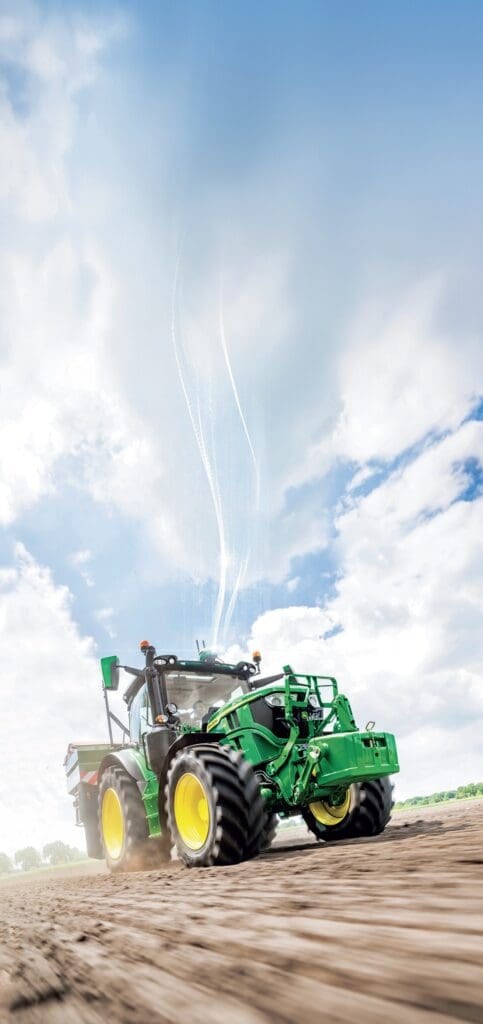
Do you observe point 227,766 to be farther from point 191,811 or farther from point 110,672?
point 110,672

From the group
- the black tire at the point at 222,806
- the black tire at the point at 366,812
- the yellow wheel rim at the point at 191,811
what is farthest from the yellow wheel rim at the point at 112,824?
the black tire at the point at 366,812

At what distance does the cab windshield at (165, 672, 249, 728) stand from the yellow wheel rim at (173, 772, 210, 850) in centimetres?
179

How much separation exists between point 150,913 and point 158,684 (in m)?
5.37

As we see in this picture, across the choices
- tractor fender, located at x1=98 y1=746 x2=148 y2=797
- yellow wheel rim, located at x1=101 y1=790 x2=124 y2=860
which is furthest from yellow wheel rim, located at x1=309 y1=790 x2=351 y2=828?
yellow wheel rim, located at x1=101 y1=790 x2=124 y2=860

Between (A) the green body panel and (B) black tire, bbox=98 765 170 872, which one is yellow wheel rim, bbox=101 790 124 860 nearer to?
(B) black tire, bbox=98 765 170 872

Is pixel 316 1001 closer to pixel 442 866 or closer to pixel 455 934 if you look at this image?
pixel 455 934

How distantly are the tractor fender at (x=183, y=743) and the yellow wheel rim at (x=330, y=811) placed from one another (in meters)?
1.60

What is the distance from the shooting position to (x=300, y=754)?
6.16 metres

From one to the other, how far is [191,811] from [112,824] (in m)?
3.12

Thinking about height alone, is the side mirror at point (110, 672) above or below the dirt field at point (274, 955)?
above

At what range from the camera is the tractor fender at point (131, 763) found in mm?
7901

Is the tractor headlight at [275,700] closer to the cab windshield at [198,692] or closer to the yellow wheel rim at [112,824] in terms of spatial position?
the cab windshield at [198,692]

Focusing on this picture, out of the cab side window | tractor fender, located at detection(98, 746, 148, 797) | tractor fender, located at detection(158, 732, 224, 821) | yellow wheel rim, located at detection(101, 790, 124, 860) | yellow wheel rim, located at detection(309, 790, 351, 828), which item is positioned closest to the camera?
tractor fender, located at detection(158, 732, 224, 821)

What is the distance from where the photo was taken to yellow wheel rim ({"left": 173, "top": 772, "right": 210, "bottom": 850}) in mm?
6148
